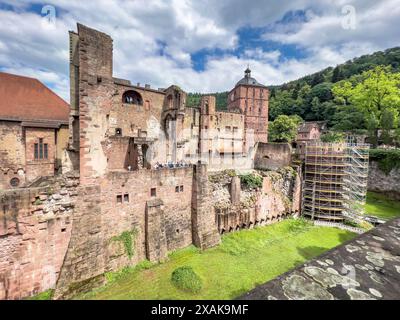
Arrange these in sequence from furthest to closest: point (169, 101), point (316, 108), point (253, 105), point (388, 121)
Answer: point (316, 108) → point (253, 105) → point (388, 121) → point (169, 101)

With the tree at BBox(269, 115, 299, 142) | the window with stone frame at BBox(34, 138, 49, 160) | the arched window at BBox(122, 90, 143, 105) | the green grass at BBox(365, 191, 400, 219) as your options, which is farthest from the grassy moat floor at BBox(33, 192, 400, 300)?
the tree at BBox(269, 115, 299, 142)

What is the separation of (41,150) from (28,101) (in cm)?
483

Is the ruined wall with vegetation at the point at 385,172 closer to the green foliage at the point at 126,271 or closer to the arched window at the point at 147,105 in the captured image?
the green foliage at the point at 126,271

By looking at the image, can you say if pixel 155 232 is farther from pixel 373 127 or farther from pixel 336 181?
pixel 373 127

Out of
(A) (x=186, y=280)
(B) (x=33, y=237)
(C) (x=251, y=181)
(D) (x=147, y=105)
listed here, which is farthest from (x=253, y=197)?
(D) (x=147, y=105)

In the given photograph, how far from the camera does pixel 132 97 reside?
72.2 feet

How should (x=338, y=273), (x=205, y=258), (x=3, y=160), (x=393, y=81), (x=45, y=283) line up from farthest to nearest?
(x=393, y=81), (x=3, y=160), (x=205, y=258), (x=45, y=283), (x=338, y=273)

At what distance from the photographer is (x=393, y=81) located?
26172mm

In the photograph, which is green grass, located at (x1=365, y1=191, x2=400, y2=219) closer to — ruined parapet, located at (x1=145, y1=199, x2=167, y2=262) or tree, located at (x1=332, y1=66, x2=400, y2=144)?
tree, located at (x1=332, y1=66, x2=400, y2=144)

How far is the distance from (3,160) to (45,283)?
12351 mm

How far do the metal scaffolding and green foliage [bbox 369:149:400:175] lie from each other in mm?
7083

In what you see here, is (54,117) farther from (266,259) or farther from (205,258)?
(266,259)
